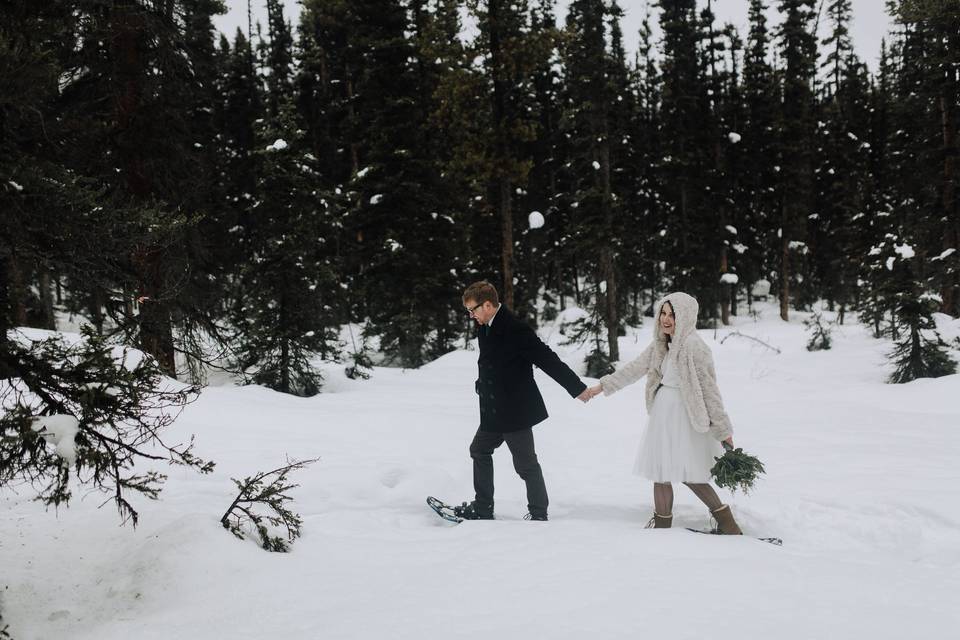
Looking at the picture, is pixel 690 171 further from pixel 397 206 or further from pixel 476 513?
pixel 476 513

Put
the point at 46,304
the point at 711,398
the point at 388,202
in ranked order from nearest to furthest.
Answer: the point at 711,398 < the point at 46,304 < the point at 388,202

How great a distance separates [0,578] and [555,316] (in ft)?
110

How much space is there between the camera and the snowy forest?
418 cm

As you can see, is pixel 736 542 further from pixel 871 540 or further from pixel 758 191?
pixel 758 191

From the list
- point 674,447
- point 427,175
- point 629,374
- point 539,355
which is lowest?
point 674,447

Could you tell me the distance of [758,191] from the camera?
114 ft

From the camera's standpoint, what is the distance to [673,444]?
215 inches

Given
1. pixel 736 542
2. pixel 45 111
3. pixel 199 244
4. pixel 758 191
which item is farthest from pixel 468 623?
pixel 758 191

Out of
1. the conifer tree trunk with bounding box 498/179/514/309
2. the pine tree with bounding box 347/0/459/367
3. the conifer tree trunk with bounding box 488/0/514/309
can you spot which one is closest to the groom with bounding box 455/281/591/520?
the conifer tree trunk with bounding box 488/0/514/309

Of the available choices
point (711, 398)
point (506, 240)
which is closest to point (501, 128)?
point (506, 240)

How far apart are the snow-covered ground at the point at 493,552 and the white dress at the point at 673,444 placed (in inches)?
27.0

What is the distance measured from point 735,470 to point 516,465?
196 centimetres

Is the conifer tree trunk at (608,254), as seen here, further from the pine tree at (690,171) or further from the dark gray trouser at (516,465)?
the dark gray trouser at (516,465)

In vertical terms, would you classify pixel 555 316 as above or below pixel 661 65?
below
